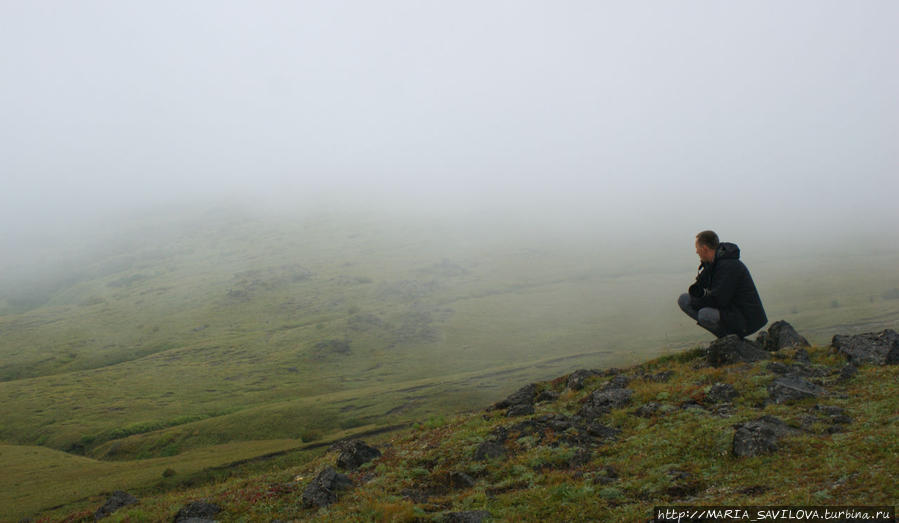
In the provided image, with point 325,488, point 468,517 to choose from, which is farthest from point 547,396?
point 468,517

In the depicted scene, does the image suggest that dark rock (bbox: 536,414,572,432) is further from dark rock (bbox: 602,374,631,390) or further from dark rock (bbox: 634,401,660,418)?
dark rock (bbox: 602,374,631,390)

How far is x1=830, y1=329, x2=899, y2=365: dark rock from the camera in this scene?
648 inches

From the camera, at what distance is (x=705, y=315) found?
15602mm

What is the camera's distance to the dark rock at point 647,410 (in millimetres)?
16203

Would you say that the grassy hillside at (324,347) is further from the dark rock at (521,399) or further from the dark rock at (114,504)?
→ the dark rock at (521,399)

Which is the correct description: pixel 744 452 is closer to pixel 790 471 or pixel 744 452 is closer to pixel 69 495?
pixel 790 471

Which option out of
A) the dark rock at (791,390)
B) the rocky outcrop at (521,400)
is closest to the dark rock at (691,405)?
the dark rock at (791,390)

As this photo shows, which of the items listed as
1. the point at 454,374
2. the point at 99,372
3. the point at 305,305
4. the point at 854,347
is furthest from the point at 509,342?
the point at 854,347

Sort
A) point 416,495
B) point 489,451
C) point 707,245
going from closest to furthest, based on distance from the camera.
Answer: point 416,495 → point 707,245 → point 489,451

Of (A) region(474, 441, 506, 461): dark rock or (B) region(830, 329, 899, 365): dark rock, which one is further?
(B) region(830, 329, 899, 365): dark rock

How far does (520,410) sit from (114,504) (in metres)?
16.7

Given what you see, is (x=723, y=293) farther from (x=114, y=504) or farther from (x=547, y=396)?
(x=114, y=504)

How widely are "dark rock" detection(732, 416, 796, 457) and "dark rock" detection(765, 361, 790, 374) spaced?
471 centimetres

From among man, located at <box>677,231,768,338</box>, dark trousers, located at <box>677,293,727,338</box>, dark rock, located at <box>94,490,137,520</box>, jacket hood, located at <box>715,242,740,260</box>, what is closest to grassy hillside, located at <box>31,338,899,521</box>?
dark rock, located at <box>94,490,137,520</box>
